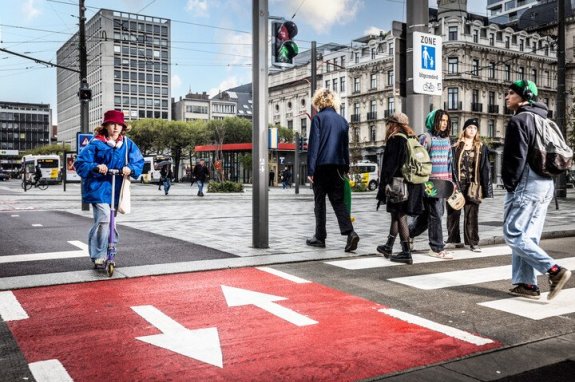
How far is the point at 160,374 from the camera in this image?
3.40 meters

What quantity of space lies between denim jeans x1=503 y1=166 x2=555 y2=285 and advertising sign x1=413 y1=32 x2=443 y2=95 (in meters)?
3.62

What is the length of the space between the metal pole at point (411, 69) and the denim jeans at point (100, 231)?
177 inches

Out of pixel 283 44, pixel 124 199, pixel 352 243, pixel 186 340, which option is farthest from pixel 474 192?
pixel 186 340

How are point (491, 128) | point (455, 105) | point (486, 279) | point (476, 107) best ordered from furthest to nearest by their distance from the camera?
point (491, 128), point (476, 107), point (455, 105), point (486, 279)

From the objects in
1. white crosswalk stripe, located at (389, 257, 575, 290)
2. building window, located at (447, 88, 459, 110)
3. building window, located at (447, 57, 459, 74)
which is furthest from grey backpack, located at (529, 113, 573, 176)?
building window, located at (447, 57, 459, 74)

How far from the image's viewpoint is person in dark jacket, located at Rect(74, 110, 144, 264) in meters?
6.25

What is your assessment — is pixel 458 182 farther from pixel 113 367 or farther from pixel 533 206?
pixel 113 367

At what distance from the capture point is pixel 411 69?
857 cm

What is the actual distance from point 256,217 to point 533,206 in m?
4.03

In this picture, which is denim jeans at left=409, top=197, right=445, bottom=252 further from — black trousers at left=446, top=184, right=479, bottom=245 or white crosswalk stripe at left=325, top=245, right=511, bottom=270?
black trousers at left=446, top=184, right=479, bottom=245

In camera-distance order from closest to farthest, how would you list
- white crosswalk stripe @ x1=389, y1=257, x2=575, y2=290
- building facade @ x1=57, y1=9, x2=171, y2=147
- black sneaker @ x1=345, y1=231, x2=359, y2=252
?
white crosswalk stripe @ x1=389, y1=257, x2=575, y2=290 → black sneaker @ x1=345, y1=231, x2=359, y2=252 → building facade @ x1=57, y1=9, x2=171, y2=147

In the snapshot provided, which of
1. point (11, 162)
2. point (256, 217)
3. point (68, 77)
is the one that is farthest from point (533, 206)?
point (11, 162)

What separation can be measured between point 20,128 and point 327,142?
18467 cm

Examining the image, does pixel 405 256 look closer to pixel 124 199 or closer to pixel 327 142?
pixel 327 142
